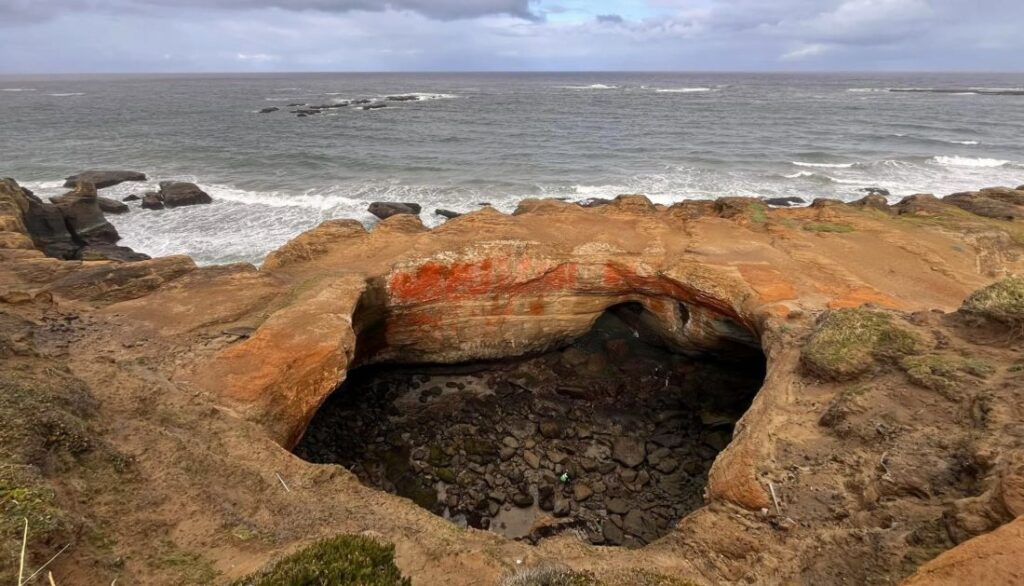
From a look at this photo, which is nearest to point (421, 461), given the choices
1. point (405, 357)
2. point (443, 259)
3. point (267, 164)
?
point (405, 357)

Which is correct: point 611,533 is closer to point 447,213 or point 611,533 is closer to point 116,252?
point 447,213

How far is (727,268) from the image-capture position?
1380cm

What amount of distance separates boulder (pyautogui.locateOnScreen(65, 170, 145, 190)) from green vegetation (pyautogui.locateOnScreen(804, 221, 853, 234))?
38221 millimetres

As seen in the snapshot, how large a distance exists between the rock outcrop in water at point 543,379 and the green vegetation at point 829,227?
0.08 metres

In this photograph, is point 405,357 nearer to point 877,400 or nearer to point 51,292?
point 51,292

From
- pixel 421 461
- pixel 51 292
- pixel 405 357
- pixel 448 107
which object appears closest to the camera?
pixel 51 292

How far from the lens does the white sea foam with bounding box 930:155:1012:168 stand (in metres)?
38.8

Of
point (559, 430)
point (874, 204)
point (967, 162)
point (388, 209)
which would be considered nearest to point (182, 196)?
point (388, 209)

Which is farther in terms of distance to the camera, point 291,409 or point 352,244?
point 352,244

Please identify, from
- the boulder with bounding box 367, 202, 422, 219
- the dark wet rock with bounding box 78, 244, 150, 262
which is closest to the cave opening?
the dark wet rock with bounding box 78, 244, 150, 262

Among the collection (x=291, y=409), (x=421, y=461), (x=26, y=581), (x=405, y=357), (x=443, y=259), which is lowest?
(x=421, y=461)

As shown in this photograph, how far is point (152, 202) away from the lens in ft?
98.6

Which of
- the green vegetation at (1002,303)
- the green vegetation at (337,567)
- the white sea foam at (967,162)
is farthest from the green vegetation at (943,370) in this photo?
the white sea foam at (967,162)

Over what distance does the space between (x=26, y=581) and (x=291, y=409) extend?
5.31 m
